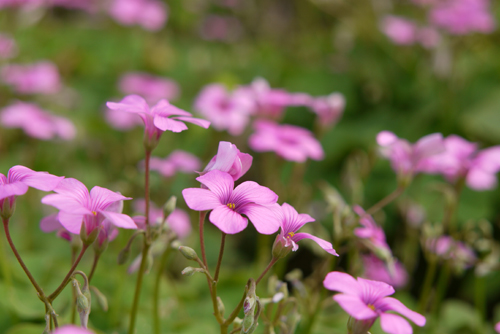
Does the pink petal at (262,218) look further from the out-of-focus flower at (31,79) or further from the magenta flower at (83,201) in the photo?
the out-of-focus flower at (31,79)

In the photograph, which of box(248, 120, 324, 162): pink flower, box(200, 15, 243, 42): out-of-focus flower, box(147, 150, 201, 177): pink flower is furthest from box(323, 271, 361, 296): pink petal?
box(200, 15, 243, 42): out-of-focus flower

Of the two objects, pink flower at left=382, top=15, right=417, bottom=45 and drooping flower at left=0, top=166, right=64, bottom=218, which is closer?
drooping flower at left=0, top=166, right=64, bottom=218

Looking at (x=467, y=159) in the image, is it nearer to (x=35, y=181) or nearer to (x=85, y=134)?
(x=35, y=181)

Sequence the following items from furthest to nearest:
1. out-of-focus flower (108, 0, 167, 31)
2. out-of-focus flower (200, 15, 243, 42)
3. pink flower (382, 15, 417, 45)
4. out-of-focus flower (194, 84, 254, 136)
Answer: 1. out-of-focus flower (200, 15, 243, 42)
2. out-of-focus flower (108, 0, 167, 31)
3. pink flower (382, 15, 417, 45)
4. out-of-focus flower (194, 84, 254, 136)

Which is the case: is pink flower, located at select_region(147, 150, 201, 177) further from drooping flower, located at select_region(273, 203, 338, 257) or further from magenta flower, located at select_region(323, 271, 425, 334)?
magenta flower, located at select_region(323, 271, 425, 334)

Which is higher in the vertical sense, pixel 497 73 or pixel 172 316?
pixel 497 73

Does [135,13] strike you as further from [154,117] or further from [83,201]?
[83,201]

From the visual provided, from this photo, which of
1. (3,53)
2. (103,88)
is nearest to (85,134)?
(3,53)
